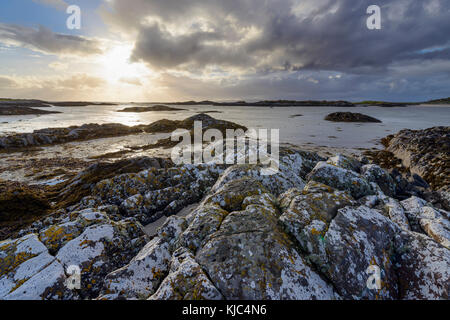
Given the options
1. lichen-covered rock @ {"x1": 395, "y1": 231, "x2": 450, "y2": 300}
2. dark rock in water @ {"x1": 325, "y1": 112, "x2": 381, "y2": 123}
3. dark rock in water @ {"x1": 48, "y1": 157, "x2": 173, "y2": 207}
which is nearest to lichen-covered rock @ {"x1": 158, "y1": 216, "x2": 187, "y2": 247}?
lichen-covered rock @ {"x1": 395, "y1": 231, "x2": 450, "y2": 300}

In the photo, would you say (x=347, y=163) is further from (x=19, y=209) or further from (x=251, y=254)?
(x=19, y=209)

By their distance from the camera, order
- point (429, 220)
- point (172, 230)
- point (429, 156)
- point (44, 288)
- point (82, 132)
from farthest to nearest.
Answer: point (82, 132), point (429, 156), point (429, 220), point (172, 230), point (44, 288)

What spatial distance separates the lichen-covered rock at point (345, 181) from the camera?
776 centimetres

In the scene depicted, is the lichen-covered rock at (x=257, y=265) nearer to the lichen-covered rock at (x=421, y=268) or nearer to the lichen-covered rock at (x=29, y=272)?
the lichen-covered rock at (x=421, y=268)

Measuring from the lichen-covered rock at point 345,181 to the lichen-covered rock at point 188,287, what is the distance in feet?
21.4

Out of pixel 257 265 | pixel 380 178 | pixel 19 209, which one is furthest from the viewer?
pixel 380 178

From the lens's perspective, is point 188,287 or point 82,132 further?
point 82,132

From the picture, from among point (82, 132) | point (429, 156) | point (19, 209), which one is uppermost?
point (82, 132)

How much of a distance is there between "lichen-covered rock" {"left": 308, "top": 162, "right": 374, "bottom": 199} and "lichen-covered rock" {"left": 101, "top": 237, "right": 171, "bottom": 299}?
6.78m

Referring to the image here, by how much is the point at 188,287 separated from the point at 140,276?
4.94 ft

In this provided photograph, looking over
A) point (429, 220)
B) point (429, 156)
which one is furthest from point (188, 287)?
point (429, 156)

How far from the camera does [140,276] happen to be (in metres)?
4.27

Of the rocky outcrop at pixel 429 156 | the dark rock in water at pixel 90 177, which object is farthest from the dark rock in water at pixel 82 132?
the rocky outcrop at pixel 429 156

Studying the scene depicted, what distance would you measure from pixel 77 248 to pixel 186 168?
22.0ft
